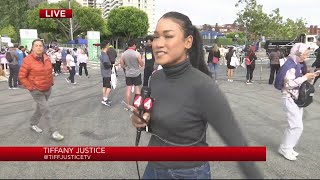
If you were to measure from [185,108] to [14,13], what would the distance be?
8236 cm

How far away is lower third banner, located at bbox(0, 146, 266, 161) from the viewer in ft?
4.64

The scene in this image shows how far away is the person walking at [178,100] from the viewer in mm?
1720

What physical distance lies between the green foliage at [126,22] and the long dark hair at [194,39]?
259ft

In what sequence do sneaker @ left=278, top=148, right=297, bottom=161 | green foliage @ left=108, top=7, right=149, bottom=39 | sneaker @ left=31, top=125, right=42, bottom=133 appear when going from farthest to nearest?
1. green foliage @ left=108, top=7, right=149, bottom=39
2. sneaker @ left=31, top=125, right=42, bottom=133
3. sneaker @ left=278, top=148, right=297, bottom=161

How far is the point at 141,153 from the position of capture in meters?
1.49

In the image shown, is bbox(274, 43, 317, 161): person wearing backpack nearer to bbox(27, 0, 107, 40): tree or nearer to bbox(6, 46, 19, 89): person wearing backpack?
bbox(6, 46, 19, 89): person wearing backpack

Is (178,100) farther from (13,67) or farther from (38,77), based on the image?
(13,67)

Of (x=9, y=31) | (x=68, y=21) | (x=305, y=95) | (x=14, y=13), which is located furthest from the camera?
(x=14, y=13)

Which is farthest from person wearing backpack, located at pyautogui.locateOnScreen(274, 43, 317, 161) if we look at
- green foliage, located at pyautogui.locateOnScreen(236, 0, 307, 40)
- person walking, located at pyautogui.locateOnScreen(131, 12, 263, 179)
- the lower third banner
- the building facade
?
the building facade

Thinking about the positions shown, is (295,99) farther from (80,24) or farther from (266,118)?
(80,24)

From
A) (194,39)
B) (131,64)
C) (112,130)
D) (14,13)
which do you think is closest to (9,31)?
(14,13)

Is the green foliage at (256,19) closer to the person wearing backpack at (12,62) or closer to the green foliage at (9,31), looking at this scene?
the person wearing backpack at (12,62)

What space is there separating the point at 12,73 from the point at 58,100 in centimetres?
428

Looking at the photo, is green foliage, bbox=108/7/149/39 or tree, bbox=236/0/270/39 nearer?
tree, bbox=236/0/270/39
